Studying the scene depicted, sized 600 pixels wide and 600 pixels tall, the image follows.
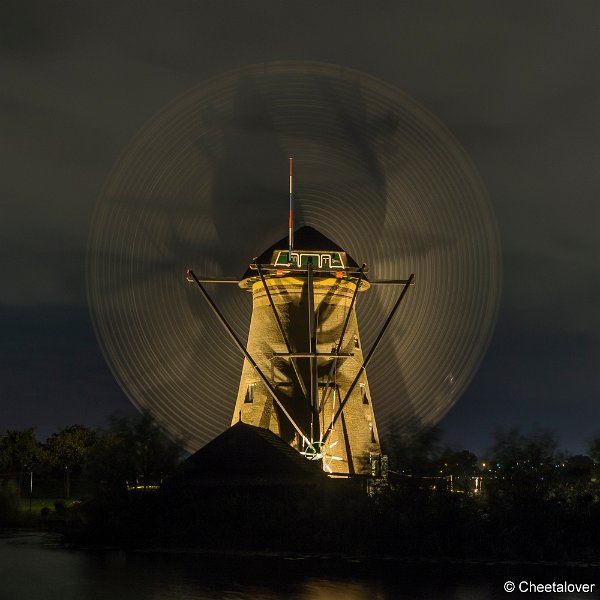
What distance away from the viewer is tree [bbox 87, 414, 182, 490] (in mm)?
40188

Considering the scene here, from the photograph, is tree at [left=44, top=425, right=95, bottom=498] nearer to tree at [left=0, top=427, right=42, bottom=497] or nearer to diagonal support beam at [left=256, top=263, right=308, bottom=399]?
tree at [left=0, top=427, right=42, bottom=497]

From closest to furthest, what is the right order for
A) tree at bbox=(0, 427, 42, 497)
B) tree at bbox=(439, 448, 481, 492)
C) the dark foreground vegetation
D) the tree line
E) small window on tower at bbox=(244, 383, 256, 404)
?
the dark foreground vegetation → tree at bbox=(439, 448, 481, 492) → the tree line → small window on tower at bbox=(244, 383, 256, 404) → tree at bbox=(0, 427, 42, 497)

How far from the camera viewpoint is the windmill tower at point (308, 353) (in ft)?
→ 148

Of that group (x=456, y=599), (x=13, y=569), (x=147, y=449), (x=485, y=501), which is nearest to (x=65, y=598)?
(x=13, y=569)

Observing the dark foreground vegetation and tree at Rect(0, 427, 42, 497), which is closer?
the dark foreground vegetation

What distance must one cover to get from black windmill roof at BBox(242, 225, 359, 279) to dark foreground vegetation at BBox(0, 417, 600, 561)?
10429 mm

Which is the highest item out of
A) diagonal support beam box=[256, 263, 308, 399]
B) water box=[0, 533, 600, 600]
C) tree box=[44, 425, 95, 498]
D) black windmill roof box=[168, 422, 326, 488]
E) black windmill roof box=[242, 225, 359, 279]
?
black windmill roof box=[242, 225, 359, 279]

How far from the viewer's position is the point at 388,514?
3453cm

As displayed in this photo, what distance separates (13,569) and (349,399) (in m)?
18.3

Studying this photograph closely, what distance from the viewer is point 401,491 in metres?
35.2

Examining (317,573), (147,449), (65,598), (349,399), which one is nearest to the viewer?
(65,598)

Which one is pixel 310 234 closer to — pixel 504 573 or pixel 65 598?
pixel 504 573

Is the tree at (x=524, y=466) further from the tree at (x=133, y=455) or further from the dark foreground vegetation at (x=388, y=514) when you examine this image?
the tree at (x=133, y=455)

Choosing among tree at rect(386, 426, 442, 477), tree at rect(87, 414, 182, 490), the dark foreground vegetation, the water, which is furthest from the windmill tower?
the water
